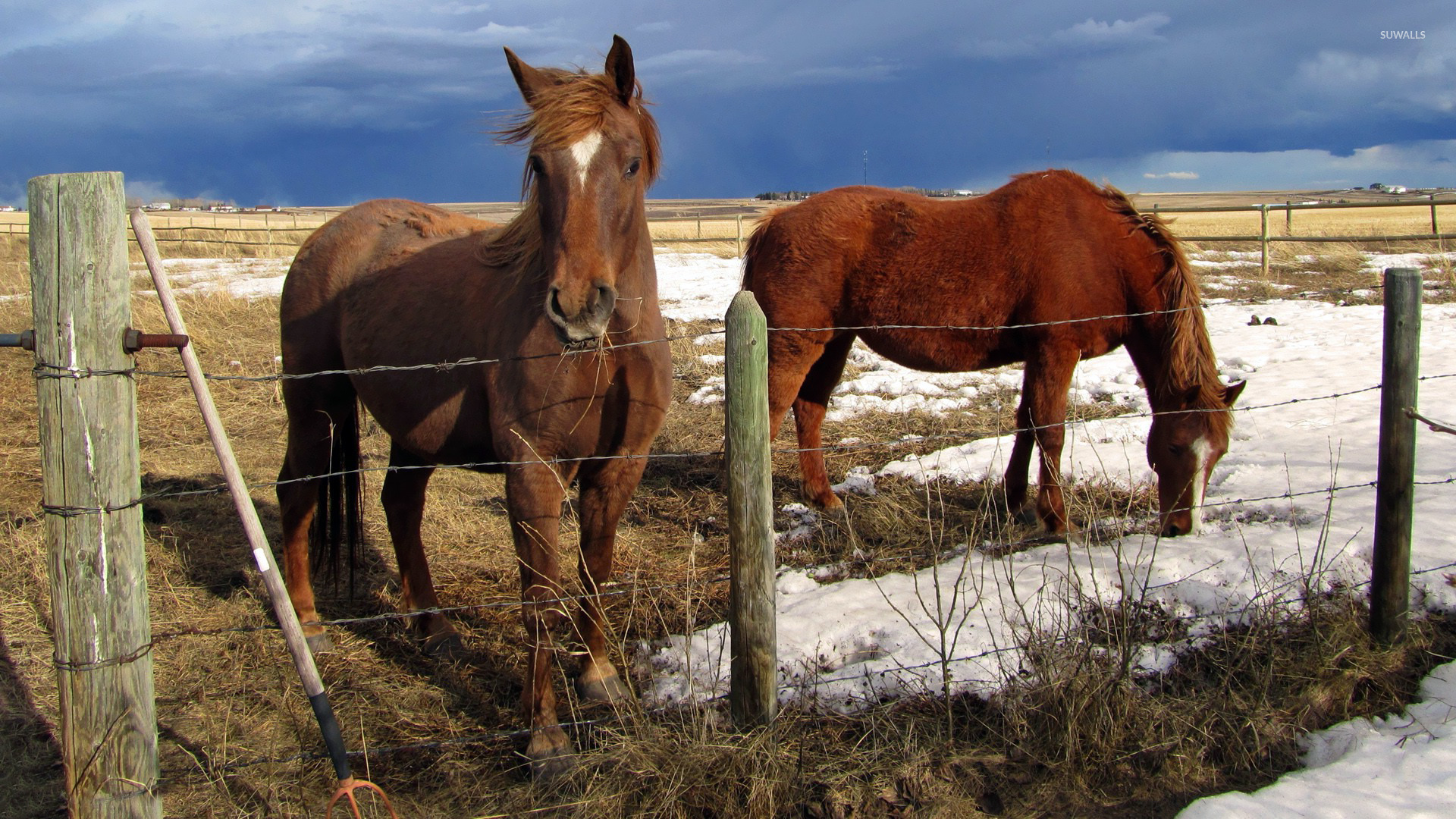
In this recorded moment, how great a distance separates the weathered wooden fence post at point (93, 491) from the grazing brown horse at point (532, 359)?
0.68 m

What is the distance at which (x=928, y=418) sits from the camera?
678 cm

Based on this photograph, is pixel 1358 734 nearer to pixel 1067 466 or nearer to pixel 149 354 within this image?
pixel 1067 466

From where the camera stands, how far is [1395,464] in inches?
117

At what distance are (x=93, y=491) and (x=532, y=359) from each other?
3.98 feet

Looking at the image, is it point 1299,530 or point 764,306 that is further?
point 764,306

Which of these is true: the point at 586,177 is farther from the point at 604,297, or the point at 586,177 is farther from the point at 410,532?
the point at 410,532

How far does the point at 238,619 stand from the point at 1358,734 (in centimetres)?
431

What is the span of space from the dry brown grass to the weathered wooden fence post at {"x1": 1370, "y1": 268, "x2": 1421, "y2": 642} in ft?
0.37

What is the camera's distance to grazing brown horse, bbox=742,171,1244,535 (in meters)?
4.38

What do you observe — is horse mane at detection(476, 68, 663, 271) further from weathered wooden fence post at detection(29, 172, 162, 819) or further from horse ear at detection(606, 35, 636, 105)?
weathered wooden fence post at detection(29, 172, 162, 819)

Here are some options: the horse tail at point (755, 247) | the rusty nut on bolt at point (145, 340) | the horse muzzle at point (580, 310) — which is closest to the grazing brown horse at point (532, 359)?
the horse muzzle at point (580, 310)

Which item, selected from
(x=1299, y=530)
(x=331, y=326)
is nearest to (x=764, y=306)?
(x=331, y=326)

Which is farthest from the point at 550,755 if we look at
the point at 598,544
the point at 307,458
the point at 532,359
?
the point at 307,458

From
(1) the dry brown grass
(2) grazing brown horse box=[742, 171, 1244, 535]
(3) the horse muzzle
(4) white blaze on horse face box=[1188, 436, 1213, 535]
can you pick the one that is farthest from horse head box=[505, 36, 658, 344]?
(4) white blaze on horse face box=[1188, 436, 1213, 535]
